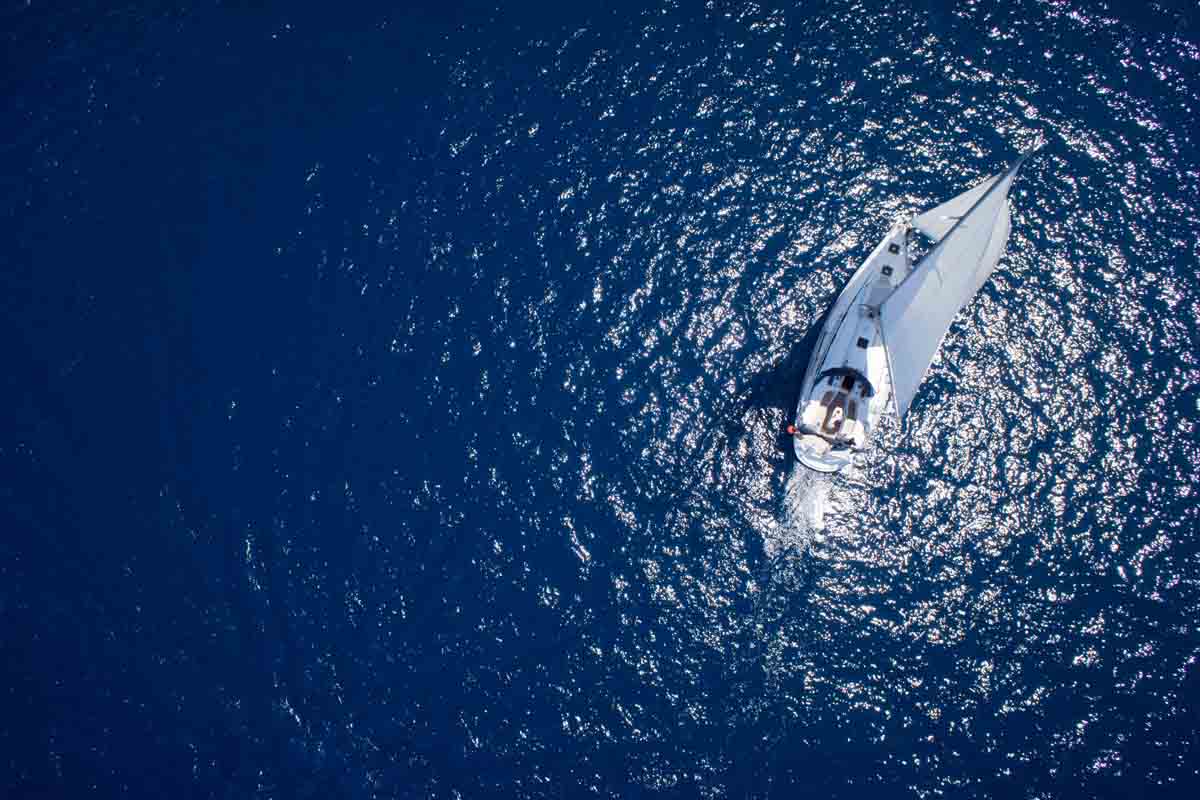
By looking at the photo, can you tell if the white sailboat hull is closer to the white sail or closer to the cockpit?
the cockpit

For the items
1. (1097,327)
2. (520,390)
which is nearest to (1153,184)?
(1097,327)

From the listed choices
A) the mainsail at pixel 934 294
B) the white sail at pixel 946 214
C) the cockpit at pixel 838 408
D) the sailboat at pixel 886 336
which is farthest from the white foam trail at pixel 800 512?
the white sail at pixel 946 214

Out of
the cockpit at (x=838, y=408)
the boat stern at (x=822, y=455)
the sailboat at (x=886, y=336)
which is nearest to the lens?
the sailboat at (x=886, y=336)

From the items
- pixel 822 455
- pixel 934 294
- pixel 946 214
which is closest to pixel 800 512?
pixel 822 455

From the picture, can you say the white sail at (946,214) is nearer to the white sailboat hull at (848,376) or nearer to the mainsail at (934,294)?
the mainsail at (934,294)

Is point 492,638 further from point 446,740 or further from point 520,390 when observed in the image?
point 520,390

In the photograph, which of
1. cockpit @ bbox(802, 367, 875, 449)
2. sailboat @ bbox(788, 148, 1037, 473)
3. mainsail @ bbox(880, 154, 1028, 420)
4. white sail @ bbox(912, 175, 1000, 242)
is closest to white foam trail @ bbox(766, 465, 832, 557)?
sailboat @ bbox(788, 148, 1037, 473)

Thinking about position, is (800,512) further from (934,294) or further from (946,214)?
(946,214)
